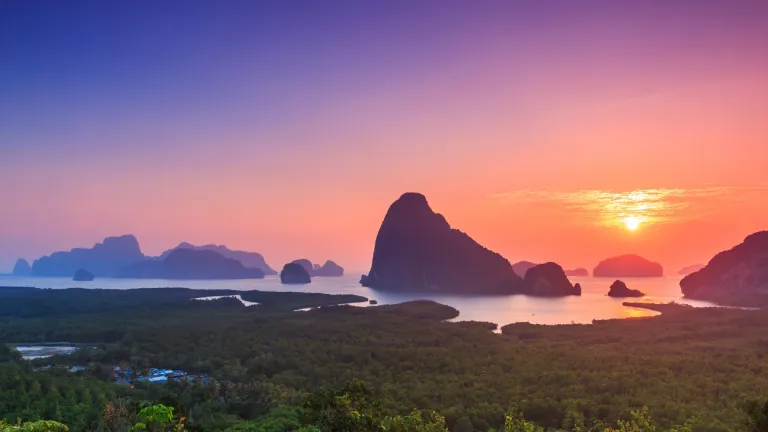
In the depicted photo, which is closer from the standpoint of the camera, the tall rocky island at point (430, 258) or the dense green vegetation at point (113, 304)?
the dense green vegetation at point (113, 304)

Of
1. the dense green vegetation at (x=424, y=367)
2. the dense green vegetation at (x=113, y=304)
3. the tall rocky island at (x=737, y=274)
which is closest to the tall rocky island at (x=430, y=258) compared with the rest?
the tall rocky island at (x=737, y=274)

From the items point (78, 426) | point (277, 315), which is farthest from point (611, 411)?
point (277, 315)

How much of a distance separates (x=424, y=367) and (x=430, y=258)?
145m

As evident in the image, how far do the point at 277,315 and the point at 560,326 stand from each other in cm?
4468

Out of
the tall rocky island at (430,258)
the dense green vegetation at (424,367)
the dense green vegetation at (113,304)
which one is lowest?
the dense green vegetation at (424,367)

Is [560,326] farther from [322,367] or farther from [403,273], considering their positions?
[403,273]

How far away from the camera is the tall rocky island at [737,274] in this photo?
107088 millimetres

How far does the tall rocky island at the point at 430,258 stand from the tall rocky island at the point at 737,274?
5453 cm

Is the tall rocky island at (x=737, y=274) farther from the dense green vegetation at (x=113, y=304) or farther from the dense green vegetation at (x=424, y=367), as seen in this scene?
the dense green vegetation at (x=113, y=304)

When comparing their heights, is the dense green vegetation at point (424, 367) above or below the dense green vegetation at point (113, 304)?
below

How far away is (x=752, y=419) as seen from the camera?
50.6 ft

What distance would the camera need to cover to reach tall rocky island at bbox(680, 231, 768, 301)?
10709cm

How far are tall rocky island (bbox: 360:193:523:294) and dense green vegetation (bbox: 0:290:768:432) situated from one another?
312 ft

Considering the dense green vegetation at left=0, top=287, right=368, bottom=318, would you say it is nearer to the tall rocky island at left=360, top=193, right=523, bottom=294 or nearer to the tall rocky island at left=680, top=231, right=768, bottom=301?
the tall rocky island at left=360, top=193, right=523, bottom=294
